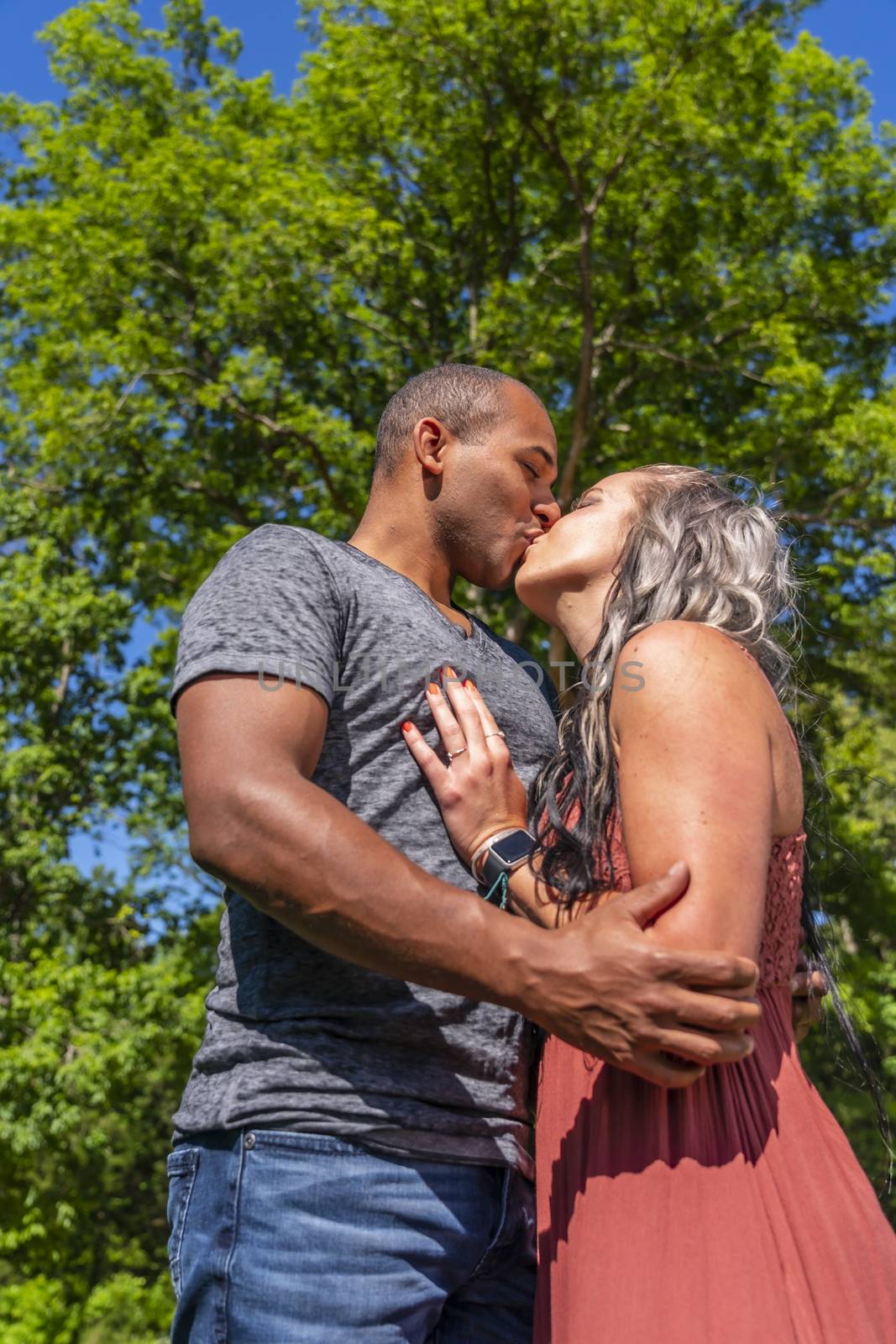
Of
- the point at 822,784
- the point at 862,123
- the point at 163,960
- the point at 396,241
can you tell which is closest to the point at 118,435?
the point at 396,241

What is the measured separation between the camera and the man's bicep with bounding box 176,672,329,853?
67.6 inches

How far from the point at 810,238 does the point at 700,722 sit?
1397cm

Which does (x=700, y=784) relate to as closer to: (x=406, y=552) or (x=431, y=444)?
(x=406, y=552)

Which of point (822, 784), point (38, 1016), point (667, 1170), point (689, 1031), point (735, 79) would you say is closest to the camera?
point (689, 1031)

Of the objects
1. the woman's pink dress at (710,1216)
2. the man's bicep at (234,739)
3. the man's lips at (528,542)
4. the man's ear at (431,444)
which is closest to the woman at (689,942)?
the woman's pink dress at (710,1216)

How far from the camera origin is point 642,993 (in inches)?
63.8

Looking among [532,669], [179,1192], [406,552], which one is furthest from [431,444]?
[179,1192]

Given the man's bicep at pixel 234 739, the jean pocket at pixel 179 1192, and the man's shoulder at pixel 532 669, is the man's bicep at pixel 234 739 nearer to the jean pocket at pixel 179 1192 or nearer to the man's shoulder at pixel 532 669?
the jean pocket at pixel 179 1192

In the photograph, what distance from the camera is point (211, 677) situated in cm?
184

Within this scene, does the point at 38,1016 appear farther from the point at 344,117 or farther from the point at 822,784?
the point at 822,784

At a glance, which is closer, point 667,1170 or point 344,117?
point 667,1170

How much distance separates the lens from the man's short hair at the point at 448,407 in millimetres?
2793

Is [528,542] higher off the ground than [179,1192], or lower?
higher

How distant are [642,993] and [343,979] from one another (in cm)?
52
